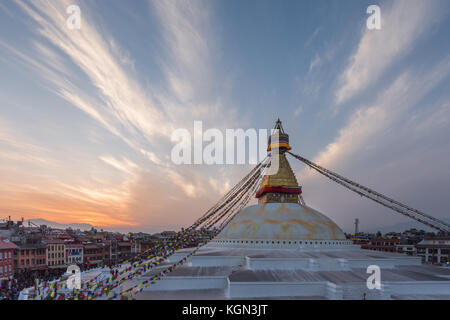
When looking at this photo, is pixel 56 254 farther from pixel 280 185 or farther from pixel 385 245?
pixel 385 245

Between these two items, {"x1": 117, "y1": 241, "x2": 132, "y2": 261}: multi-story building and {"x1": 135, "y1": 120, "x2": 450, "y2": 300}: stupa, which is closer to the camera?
{"x1": 135, "y1": 120, "x2": 450, "y2": 300}: stupa

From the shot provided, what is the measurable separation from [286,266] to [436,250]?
116ft

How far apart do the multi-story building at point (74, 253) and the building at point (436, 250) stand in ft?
147

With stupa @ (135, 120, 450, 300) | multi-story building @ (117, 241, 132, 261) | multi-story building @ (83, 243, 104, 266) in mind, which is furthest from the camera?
multi-story building @ (117, 241, 132, 261)

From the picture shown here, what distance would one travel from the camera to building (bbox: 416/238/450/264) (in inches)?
1449

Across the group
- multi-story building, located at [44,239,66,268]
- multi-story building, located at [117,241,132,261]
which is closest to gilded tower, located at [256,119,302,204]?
multi-story building, located at [44,239,66,268]

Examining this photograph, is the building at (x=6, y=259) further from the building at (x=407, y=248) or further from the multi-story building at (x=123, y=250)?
the building at (x=407, y=248)

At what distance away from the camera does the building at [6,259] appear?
26562 millimetres

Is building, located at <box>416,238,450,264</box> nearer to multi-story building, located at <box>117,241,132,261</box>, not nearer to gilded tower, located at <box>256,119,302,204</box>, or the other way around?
gilded tower, located at <box>256,119,302,204</box>

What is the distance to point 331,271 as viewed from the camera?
1355 centimetres

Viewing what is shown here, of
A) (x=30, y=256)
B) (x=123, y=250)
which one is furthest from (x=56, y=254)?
(x=123, y=250)

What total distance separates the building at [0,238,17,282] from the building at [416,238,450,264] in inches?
1863
